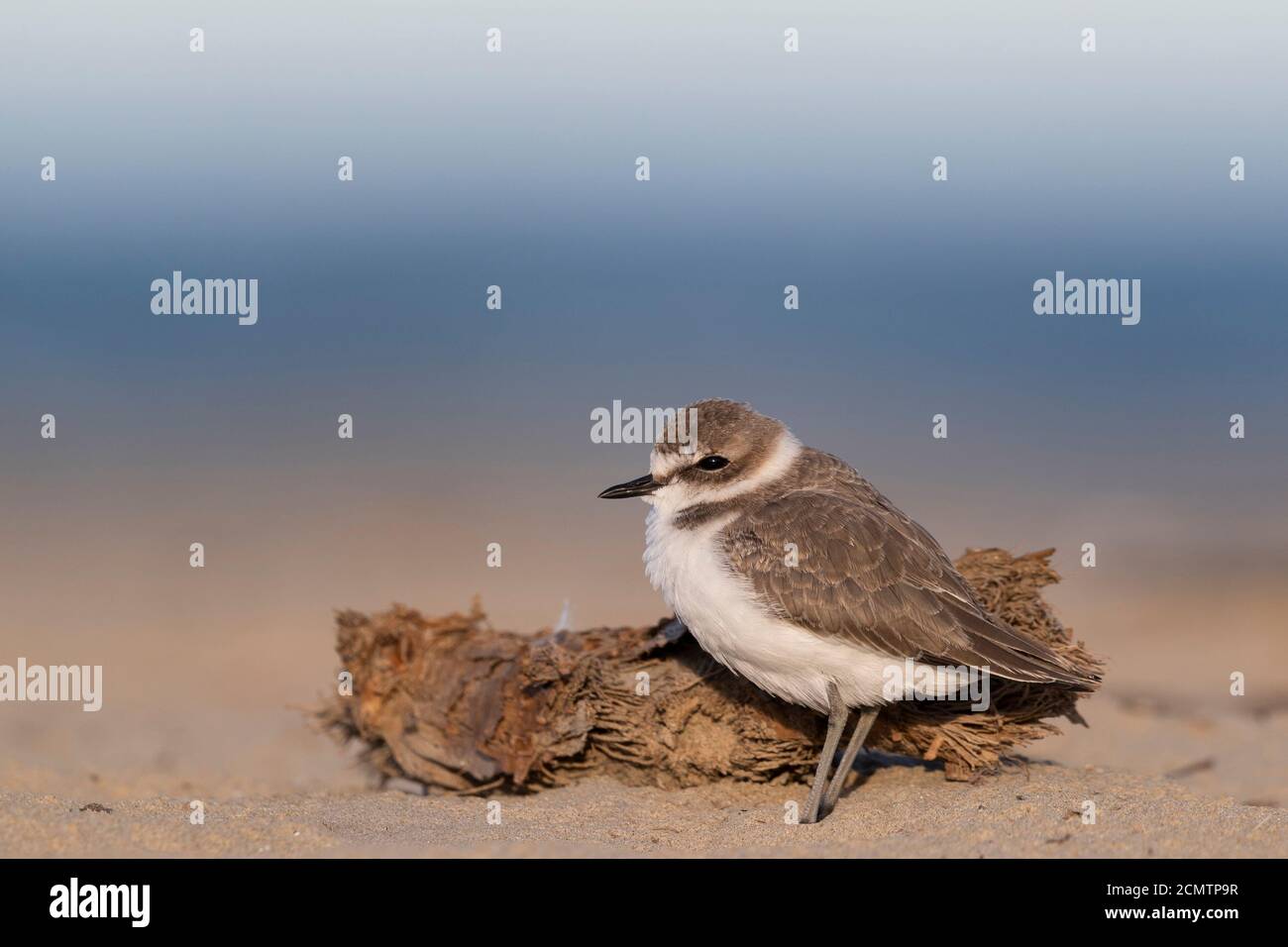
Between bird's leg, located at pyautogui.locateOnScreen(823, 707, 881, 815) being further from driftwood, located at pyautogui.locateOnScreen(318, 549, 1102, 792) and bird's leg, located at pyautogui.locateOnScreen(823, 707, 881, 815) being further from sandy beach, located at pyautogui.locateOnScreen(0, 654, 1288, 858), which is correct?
driftwood, located at pyautogui.locateOnScreen(318, 549, 1102, 792)

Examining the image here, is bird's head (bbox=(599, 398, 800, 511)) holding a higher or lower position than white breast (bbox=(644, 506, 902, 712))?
higher

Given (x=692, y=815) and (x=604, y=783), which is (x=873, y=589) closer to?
(x=692, y=815)

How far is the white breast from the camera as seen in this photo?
6922mm

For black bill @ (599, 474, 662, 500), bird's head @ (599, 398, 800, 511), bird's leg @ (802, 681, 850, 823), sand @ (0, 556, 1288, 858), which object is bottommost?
sand @ (0, 556, 1288, 858)

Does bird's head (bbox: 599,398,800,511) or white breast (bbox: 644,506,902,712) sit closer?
white breast (bbox: 644,506,902,712)

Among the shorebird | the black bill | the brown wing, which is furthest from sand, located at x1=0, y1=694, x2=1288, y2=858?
the black bill

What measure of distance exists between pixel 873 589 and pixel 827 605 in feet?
0.89

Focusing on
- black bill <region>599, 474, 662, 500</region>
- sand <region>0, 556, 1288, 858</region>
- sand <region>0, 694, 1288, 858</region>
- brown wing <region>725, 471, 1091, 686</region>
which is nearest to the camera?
sand <region>0, 694, 1288, 858</region>

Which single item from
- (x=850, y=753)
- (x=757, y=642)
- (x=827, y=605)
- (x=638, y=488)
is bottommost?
(x=850, y=753)

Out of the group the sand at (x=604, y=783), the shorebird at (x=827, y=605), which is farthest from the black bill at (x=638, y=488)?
the sand at (x=604, y=783)

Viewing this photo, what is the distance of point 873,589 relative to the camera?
6.95 meters

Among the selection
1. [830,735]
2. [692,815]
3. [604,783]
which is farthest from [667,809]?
[830,735]
